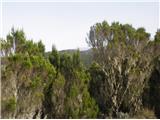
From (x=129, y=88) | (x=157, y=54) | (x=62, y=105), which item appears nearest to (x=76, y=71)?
(x=62, y=105)

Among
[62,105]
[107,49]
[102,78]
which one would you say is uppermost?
[107,49]

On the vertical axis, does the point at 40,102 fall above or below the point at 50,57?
below

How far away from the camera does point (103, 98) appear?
16922 mm

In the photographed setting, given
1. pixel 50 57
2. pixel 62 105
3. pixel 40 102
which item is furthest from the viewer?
pixel 50 57

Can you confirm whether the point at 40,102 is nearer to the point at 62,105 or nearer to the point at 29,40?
the point at 62,105

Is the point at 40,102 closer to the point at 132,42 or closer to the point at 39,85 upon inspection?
the point at 39,85

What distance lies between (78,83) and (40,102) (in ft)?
6.73

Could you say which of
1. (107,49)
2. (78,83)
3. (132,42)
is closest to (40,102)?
(78,83)

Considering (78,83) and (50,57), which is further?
(50,57)

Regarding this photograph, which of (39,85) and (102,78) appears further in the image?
(102,78)

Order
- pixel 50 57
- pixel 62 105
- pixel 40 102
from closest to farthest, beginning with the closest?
1. pixel 40 102
2. pixel 62 105
3. pixel 50 57

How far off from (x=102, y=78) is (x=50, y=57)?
2441 mm

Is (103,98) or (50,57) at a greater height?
(50,57)

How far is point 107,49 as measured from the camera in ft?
56.4
